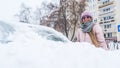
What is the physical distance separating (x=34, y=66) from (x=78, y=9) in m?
32.8

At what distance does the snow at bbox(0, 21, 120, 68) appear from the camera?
2115 millimetres

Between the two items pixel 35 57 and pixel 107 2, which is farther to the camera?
pixel 107 2

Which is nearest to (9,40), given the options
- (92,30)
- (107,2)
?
(92,30)

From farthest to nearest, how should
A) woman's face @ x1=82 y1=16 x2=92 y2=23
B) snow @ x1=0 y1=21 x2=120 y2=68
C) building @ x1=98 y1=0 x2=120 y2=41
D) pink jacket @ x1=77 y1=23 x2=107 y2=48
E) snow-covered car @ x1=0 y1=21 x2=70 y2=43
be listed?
building @ x1=98 y1=0 x2=120 y2=41, woman's face @ x1=82 y1=16 x2=92 y2=23, pink jacket @ x1=77 y1=23 x2=107 y2=48, snow-covered car @ x1=0 y1=21 x2=70 y2=43, snow @ x1=0 y1=21 x2=120 y2=68

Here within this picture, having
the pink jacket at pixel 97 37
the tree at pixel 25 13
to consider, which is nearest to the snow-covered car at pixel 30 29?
the pink jacket at pixel 97 37

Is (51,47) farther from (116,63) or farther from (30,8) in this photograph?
(30,8)

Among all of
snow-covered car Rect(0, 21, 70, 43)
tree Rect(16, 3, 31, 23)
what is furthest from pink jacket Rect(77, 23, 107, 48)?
tree Rect(16, 3, 31, 23)

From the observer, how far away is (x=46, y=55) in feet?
7.17

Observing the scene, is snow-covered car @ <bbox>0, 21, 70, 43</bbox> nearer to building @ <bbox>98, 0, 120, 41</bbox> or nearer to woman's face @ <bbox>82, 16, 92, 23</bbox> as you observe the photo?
woman's face @ <bbox>82, 16, 92, 23</bbox>

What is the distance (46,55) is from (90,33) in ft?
11.3

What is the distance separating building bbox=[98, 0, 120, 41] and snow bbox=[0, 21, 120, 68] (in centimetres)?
4949

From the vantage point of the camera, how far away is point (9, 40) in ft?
8.13

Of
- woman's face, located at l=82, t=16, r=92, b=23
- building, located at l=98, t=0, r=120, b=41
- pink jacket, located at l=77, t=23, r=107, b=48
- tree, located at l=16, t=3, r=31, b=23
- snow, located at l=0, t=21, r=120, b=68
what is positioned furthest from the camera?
building, located at l=98, t=0, r=120, b=41

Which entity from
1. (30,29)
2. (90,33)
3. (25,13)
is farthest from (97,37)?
(25,13)
